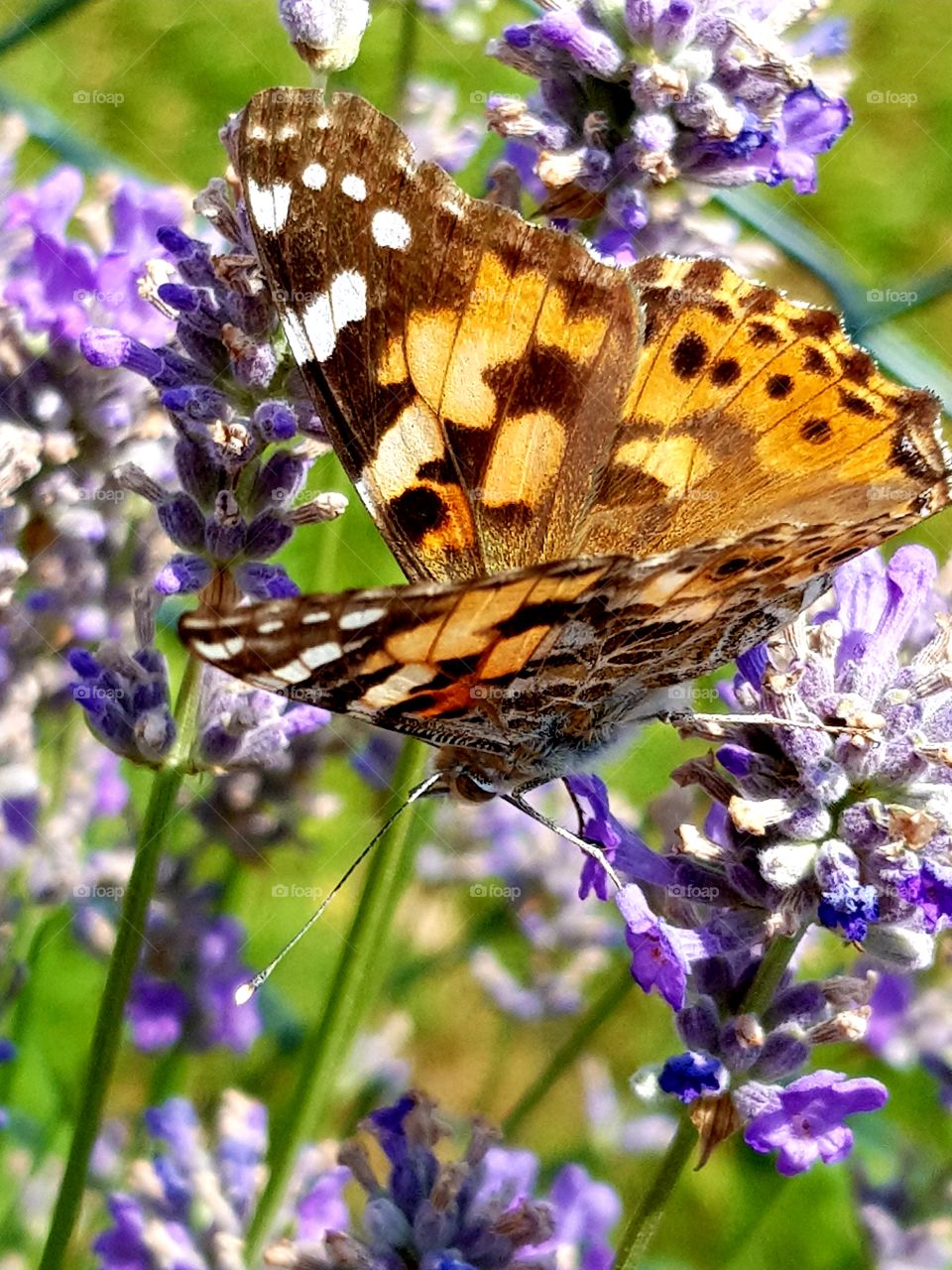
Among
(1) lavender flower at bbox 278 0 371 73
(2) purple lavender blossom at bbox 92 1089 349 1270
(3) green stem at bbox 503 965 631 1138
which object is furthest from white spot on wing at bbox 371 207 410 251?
(2) purple lavender blossom at bbox 92 1089 349 1270

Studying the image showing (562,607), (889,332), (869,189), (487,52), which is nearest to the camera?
(562,607)

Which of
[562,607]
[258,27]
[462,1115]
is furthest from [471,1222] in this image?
[258,27]

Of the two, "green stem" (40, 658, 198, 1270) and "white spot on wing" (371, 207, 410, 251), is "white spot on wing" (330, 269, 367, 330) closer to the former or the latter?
"white spot on wing" (371, 207, 410, 251)

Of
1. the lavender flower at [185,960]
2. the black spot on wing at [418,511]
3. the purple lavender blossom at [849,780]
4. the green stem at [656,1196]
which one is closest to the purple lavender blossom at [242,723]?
the black spot on wing at [418,511]

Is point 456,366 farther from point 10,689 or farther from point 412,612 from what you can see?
point 10,689

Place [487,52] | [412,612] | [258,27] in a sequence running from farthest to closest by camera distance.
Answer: [258,27] < [487,52] < [412,612]
